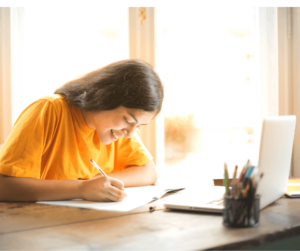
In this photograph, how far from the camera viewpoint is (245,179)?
791 millimetres

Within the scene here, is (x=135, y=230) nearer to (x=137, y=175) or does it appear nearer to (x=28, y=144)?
(x=28, y=144)

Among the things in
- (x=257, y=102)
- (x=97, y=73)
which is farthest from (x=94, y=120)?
(x=257, y=102)

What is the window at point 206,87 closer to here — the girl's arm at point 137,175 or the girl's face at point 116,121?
the girl's arm at point 137,175

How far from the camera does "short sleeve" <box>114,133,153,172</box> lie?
1.56 m

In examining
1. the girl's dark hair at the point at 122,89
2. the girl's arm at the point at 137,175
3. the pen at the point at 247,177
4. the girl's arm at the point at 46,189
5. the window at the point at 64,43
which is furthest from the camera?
the window at the point at 64,43

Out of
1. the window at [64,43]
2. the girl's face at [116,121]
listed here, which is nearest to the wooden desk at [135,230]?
the girl's face at [116,121]

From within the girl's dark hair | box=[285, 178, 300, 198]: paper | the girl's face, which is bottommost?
box=[285, 178, 300, 198]: paper

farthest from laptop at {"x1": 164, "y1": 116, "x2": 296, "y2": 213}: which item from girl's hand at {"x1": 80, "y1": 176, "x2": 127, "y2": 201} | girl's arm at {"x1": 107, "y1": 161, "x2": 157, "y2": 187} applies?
girl's arm at {"x1": 107, "y1": 161, "x2": 157, "y2": 187}

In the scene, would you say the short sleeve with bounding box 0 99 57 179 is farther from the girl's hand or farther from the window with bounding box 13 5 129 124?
the window with bounding box 13 5 129 124

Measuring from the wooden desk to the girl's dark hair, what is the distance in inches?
17.5

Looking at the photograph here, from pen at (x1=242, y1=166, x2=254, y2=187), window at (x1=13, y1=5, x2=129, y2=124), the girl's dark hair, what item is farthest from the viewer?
window at (x1=13, y1=5, x2=129, y2=124)

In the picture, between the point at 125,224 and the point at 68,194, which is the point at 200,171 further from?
the point at 125,224

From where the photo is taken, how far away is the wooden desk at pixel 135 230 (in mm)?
675

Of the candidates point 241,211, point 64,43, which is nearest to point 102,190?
point 241,211
